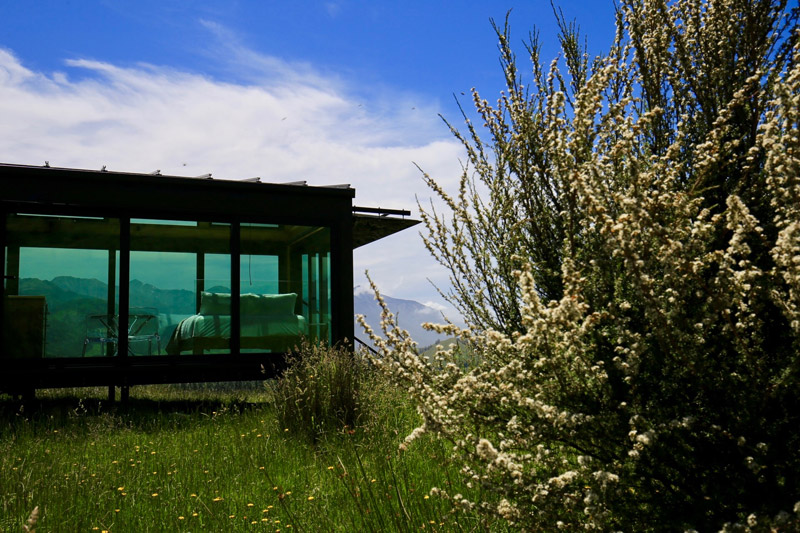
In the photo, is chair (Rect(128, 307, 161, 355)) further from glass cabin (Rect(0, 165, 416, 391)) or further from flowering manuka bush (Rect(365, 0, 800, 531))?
flowering manuka bush (Rect(365, 0, 800, 531))

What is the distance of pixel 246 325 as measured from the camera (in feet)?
29.5

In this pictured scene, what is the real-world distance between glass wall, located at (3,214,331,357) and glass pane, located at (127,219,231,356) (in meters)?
0.01

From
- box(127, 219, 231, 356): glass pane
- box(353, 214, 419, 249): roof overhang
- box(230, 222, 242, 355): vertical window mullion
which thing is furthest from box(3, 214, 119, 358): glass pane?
box(353, 214, 419, 249): roof overhang

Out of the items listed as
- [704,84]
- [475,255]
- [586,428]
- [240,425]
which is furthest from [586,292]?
[240,425]

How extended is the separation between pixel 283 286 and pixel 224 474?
4739 mm

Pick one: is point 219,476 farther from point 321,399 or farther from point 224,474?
point 321,399

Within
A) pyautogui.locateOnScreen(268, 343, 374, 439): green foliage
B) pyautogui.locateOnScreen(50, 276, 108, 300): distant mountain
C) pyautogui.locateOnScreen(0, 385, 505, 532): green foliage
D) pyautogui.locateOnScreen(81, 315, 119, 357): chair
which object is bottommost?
pyautogui.locateOnScreen(0, 385, 505, 532): green foliage

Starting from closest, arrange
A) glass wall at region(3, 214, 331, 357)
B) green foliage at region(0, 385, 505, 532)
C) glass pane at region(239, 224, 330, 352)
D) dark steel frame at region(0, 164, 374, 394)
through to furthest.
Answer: green foliage at region(0, 385, 505, 532)
dark steel frame at region(0, 164, 374, 394)
glass wall at region(3, 214, 331, 357)
glass pane at region(239, 224, 330, 352)

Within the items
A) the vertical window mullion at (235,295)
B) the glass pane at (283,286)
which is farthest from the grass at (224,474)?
the glass pane at (283,286)

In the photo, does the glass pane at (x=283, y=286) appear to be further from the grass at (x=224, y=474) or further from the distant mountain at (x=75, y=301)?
the grass at (x=224, y=474)

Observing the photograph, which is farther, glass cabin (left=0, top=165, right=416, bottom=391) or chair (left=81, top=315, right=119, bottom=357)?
chair (left=81, top=315, right=119, bottom=357)

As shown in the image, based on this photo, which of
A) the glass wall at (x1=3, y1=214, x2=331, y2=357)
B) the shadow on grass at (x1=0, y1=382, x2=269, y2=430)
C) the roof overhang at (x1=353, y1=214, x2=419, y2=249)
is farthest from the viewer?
the roof overhang at (x1=353, y1=214, x2=419, y2=249)

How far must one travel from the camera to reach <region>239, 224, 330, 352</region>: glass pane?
9047 millimetres

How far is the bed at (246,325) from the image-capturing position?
878 cm
